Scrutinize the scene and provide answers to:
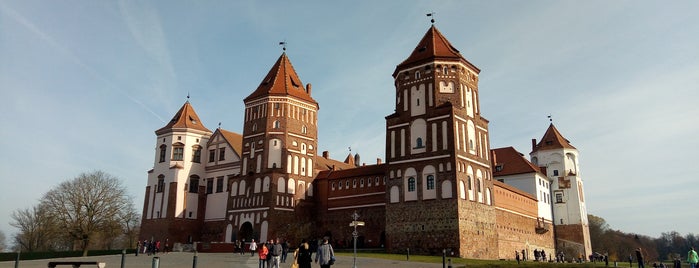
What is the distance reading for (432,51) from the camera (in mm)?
44188

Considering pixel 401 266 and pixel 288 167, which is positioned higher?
pixel 288 167

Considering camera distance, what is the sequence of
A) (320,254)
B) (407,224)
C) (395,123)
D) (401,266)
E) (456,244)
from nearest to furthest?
(320,254), (401,266), (456,244), (407,224), (395,123)

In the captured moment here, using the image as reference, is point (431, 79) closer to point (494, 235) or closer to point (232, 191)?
point (494, 235)

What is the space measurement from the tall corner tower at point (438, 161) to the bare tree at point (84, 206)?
34.9 meters

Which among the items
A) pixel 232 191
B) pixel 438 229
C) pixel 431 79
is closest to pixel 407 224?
pixel 438 229

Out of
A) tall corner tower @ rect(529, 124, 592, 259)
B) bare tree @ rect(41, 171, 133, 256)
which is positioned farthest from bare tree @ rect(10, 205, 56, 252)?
tall corner tower @ rect(529, 124, 592, 259)

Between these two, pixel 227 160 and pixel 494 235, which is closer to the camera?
pixel 494 235

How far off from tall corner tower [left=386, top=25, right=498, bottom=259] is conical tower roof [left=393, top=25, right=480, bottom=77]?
9 centimetres

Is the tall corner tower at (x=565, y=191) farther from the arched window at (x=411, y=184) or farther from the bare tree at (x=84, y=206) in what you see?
the bare tree at (x=84, y=206)

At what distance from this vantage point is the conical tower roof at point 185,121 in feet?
194

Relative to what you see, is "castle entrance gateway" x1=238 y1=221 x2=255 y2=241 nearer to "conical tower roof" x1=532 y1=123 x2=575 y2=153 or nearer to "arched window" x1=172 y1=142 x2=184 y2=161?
"arched window" x1=172 y1=142 x2=184 y2=161

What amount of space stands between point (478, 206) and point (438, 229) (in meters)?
4.27

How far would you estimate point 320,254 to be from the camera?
54.0ft

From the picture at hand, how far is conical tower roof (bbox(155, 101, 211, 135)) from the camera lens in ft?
194
